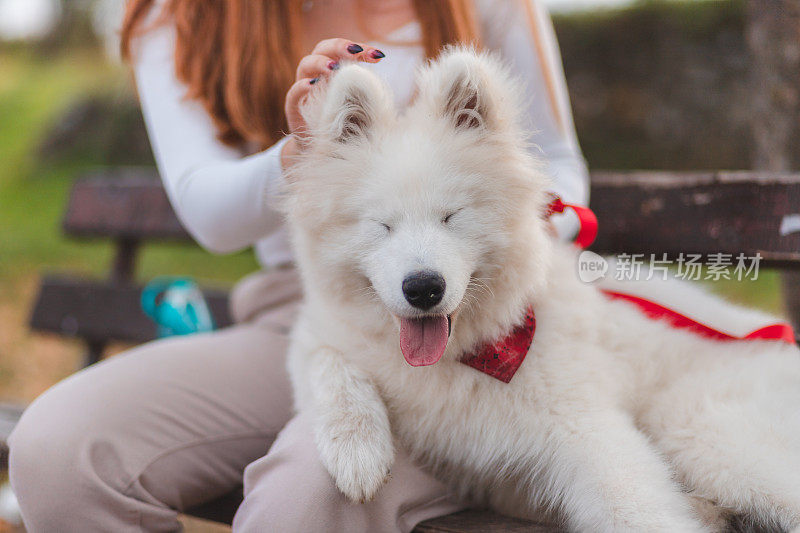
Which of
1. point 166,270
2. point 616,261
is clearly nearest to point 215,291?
point 616,261

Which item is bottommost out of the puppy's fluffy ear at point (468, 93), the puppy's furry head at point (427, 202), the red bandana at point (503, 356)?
the red bandana at point (503, 356)

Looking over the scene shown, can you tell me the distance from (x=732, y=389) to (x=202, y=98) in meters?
1.83

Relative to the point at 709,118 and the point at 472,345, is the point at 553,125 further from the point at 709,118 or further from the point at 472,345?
the point at 709,118

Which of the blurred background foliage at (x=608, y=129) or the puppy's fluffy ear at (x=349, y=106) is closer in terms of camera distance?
the puppy's fluffy ear at (x=349, y=106)

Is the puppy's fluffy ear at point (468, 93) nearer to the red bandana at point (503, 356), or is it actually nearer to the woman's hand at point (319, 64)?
the woman's hand at point (319, 64)

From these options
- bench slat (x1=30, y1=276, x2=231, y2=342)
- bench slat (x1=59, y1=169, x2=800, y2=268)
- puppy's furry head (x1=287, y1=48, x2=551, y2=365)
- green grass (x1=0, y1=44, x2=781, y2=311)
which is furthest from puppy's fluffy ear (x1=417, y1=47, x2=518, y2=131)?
green grass (x1=0, y1=44, x2=781, y2=311)

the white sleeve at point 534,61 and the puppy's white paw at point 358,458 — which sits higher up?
the white sleeve at point 534,61

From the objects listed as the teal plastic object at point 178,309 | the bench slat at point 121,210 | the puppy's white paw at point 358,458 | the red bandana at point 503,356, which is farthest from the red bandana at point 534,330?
the bench slat at point 121,210

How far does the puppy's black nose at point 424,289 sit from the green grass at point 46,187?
6.23 metres

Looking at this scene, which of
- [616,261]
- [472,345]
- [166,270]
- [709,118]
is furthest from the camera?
[166,270]

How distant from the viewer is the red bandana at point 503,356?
1824mm

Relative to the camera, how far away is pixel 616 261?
2.33 meters

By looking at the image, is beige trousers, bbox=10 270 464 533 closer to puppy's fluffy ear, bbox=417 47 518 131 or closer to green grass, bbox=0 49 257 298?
puppy's fluffy ear, bbox=417 47 518 131

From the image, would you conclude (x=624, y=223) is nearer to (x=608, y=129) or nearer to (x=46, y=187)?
(x=608, y=129)
